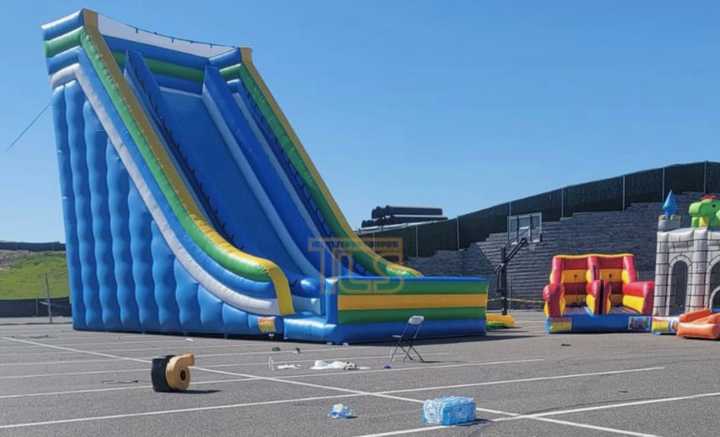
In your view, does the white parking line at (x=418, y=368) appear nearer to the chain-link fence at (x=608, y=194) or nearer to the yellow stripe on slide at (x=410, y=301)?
the yellow stripe on slide at (x=410, y=301)

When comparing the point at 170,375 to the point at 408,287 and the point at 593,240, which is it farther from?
the point at 593,240

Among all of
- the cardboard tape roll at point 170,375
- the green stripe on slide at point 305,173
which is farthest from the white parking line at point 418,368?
the green stripe on slide at point 305,173

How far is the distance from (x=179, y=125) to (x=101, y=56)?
2784 mm

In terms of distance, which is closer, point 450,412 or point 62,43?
point 450,412

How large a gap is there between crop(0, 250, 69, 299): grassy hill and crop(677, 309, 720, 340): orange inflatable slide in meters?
29.8

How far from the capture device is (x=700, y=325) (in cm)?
1620

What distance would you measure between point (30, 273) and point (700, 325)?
123 ft

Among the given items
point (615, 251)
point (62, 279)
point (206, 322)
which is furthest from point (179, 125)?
point (62, 279)

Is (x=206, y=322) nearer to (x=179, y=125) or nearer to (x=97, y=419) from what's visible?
(x=179, y=125)

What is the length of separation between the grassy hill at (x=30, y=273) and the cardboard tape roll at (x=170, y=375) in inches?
1250

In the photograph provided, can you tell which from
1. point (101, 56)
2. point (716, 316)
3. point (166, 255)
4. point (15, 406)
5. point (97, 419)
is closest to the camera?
point (97, 419)

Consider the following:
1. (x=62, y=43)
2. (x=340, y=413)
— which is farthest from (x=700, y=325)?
(x=62, y=43)

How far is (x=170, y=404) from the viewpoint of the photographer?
7379 mm

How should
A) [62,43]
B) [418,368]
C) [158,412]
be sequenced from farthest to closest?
[62,43] → [418,368] → [158,412]
